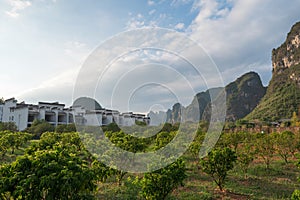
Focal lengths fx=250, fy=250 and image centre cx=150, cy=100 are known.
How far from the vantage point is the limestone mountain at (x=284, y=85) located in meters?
65.7

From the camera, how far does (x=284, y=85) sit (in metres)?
79.4

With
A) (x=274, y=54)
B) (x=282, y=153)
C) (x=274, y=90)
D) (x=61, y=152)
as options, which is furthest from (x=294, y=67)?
(x=61, y=152)

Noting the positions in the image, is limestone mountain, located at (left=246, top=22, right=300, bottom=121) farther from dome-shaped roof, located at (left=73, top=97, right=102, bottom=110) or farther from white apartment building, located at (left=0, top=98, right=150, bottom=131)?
dome-shaped roof, located at (left=73, top=97, right=102, bottom=110)

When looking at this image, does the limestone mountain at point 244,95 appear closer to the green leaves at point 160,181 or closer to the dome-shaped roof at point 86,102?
the dome-shaped roof at point 86,102

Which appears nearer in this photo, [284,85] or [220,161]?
[220,161]

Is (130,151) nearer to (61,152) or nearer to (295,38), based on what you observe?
(61,152)

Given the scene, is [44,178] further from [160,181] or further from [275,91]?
[275,91]

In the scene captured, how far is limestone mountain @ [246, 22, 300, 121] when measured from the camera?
65.7 meters

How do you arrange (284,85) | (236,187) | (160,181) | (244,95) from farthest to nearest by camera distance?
1. (244,95)
2. (284,85)
3. (236,187)
4. (160,181)

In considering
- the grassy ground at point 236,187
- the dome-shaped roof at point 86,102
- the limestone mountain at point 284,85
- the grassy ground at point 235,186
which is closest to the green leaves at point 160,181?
the grassy ground at point 235,186

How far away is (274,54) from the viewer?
9931 cm

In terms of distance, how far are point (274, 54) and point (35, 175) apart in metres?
110

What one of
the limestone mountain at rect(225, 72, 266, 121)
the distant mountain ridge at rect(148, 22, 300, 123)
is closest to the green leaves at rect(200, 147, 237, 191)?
the distant mountain ridge at rect(148, 22, 300, 123)

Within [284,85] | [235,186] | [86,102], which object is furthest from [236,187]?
[284,85]
